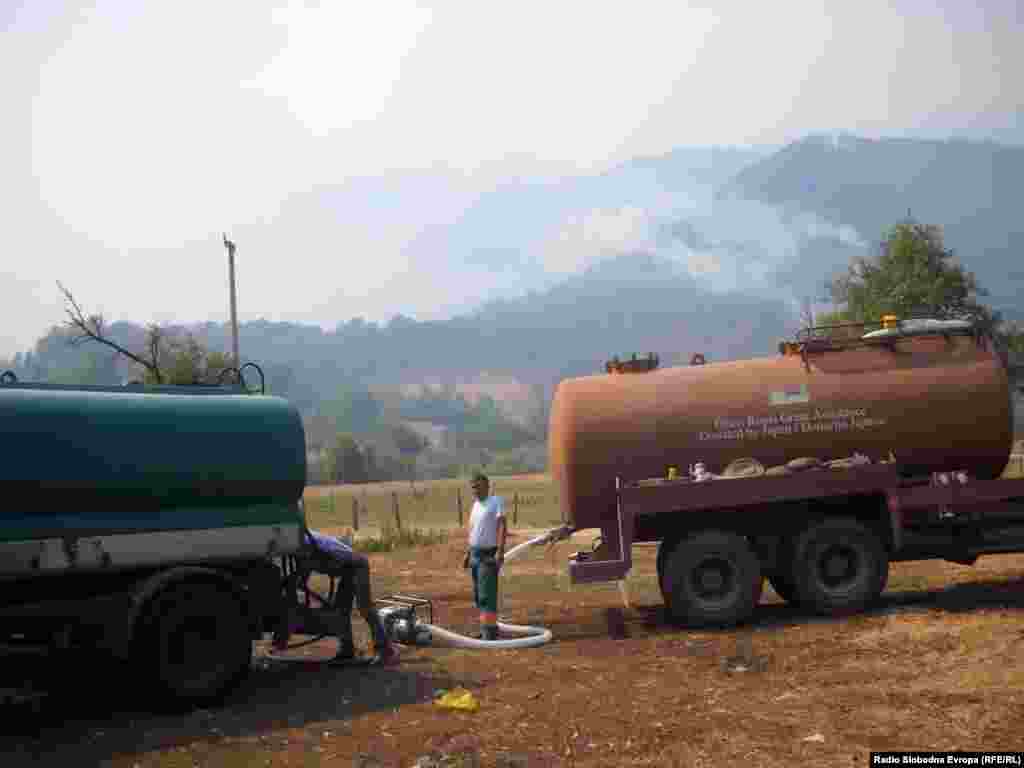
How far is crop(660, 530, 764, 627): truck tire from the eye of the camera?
496 inches

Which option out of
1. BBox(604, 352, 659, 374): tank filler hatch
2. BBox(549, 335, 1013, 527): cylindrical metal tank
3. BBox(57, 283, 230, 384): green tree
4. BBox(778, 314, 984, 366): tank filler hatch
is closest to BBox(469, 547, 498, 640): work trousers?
BBox(549, 335, 1013, 527): cylindrical metal tank

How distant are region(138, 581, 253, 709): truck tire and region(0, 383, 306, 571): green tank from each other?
41cm

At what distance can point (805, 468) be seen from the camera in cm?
1284

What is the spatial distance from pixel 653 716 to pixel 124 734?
4.22 meters

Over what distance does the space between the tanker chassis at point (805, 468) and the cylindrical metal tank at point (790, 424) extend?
0.02m

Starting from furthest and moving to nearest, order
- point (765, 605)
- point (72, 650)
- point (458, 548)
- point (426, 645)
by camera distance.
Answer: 1. point (458, 548)
2. point (765, 605)
3. point (426, 645)
4. point (72, 650)

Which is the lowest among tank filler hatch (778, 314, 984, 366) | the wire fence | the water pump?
the wire fence

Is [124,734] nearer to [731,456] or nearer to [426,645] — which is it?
[426,645]

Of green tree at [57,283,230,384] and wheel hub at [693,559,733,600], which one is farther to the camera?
green tree at [57,283,230,384]

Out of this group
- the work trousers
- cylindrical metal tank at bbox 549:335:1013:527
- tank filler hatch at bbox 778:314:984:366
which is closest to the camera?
the work trousers

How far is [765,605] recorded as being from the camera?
1420cm

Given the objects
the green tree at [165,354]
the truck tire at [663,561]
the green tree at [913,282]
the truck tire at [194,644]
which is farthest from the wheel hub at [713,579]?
the green tree at [913,282]

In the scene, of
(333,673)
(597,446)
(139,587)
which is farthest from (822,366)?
(139,587)

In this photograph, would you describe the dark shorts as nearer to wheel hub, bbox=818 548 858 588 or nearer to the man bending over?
the man bending over
